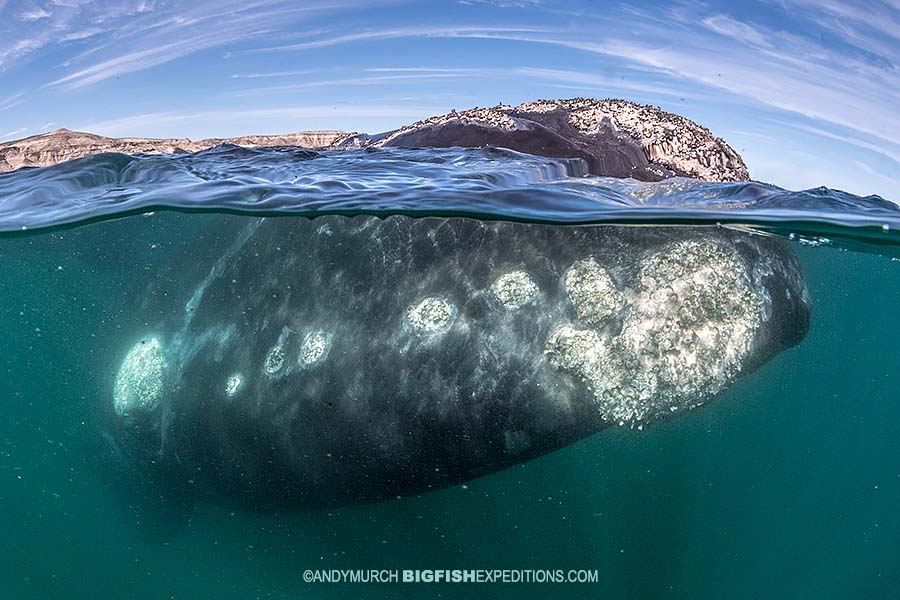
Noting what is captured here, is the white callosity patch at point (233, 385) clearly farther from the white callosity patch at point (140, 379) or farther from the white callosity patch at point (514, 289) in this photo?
the white callosity patch at point (514, 289)

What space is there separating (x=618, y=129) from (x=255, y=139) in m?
13.6

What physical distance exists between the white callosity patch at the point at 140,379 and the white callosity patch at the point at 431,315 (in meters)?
4.28

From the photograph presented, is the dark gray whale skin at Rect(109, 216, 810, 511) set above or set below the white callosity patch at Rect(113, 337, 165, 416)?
above

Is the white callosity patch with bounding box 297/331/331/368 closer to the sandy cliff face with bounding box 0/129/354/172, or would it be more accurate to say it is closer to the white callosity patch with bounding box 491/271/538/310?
the white callosity patch with bounding box 491/271/538/310

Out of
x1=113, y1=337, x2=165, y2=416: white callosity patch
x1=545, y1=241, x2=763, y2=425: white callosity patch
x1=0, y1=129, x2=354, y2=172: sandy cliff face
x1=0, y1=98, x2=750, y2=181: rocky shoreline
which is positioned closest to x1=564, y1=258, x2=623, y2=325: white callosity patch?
x1=545, y1=241, x2=763, y2=425: white callosity patch

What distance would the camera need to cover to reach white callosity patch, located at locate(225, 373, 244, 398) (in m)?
7.17

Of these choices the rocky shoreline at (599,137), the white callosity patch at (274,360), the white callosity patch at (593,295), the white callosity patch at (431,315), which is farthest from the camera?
the rocky shoreline at (599,137)

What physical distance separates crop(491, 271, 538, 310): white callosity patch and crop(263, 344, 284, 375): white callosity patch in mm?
2793

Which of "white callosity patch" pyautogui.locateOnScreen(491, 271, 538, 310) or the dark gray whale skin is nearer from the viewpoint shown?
the dark gray whale skin

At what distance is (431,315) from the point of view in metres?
6.20

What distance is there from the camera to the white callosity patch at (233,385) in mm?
7168

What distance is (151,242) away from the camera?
1045cm

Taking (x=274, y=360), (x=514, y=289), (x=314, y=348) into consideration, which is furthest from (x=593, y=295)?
(x=274, y=360)

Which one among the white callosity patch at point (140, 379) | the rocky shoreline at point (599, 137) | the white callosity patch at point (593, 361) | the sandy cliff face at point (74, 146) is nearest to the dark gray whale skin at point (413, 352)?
the white callosity patch at point (593, 361)
